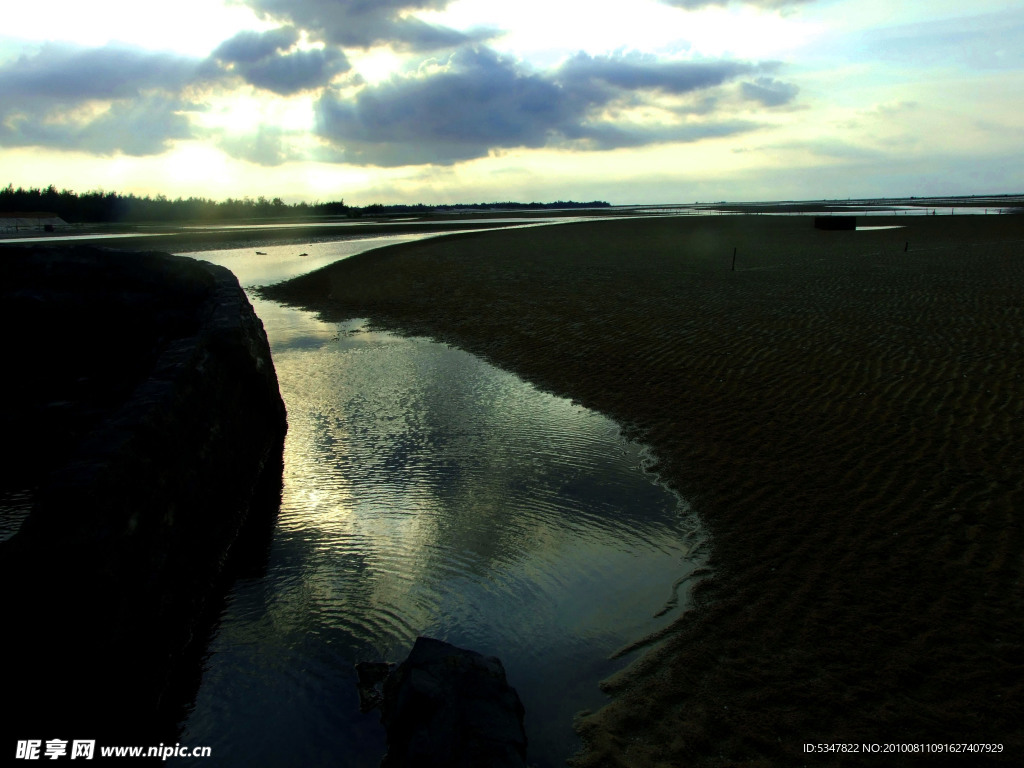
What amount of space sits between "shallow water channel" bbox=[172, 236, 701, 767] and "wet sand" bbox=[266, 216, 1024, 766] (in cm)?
49

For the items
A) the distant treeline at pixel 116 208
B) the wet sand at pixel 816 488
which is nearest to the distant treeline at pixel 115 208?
the distant treeline at pixel 116 208

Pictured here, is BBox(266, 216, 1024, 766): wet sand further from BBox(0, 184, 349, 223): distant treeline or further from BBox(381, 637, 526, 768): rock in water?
→ BBox(0, 184, 349, 223): distant treeline

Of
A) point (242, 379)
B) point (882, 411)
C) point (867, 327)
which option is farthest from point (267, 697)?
point (867, 327)

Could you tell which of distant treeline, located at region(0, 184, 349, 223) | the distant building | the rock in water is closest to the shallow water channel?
the rock in water

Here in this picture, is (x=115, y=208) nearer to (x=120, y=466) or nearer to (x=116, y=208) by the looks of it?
(x=116, y=208)

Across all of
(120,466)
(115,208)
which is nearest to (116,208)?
(115,208)

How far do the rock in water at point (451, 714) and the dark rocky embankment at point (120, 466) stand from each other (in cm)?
177

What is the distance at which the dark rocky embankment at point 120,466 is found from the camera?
12.1 ft

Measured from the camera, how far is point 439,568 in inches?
236

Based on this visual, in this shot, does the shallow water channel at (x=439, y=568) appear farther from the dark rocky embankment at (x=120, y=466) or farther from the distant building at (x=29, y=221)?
the distant building at (x=29, y=221)

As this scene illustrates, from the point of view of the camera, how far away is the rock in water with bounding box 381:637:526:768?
338cm

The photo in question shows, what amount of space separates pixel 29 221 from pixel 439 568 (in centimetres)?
9063

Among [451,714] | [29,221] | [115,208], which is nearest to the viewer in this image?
[451,714]

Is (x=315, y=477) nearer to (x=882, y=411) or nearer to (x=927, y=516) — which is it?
(x=927, y=516)
